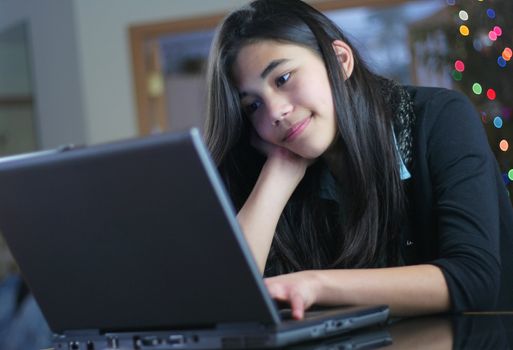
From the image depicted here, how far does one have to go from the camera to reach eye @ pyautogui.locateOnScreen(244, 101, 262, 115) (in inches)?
59.4

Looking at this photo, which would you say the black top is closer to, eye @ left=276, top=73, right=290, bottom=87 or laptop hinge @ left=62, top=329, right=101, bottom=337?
eye @ left=276, top=73, right=290, bottom=87

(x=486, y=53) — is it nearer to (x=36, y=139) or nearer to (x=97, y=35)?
(x=97, y=35)

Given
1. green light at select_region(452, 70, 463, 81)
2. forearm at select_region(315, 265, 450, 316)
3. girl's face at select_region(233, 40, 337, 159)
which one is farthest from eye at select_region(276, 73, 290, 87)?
green light at select_region(452, 70, 463, 81)

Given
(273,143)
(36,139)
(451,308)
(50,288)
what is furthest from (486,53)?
(36,139)

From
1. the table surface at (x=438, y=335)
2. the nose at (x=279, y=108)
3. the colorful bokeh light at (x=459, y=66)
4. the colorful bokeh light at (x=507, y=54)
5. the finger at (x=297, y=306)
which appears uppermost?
the colorful bokeh light at (x=507, y=54)

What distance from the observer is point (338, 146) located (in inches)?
63.4

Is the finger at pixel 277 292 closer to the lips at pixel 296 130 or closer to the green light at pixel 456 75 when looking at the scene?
the lips at pixel 296 130

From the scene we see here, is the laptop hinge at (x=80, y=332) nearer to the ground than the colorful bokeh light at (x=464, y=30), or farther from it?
nearer to the ground

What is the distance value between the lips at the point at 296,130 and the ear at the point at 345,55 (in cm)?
14

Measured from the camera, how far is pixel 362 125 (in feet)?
5.08

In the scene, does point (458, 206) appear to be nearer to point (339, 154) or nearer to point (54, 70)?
point (339, 154)

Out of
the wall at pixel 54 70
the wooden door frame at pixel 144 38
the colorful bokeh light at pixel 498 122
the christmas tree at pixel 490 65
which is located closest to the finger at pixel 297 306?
the christmas tree at pixel 490 65

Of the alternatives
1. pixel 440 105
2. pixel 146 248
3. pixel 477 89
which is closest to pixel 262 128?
pixel 440 105

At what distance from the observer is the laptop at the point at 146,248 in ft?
3.12
